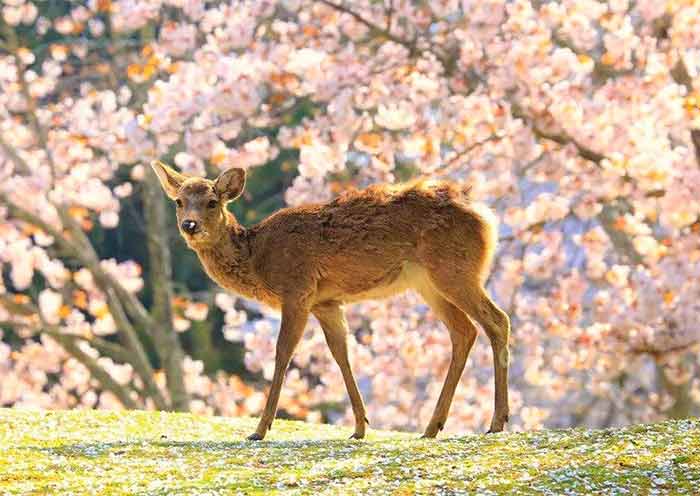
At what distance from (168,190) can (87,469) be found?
2711mm

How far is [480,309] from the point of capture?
8359 mm

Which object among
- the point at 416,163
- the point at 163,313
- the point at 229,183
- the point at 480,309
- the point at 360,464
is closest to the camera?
the point at 360,464

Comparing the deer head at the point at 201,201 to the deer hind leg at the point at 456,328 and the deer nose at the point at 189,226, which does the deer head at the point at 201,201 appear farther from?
the deer hind leg at the point at 456,328

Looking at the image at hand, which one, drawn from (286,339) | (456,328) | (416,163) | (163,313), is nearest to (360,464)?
(286,339)

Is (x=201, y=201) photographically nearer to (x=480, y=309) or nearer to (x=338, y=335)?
(x=338, y=335)

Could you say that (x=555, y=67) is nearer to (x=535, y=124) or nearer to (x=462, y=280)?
(x=535, y=124)

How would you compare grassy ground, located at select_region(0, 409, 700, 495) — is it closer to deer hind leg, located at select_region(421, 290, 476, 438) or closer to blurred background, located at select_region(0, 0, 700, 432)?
deer hind leg, located at select_region(421, 290, 476, 438)

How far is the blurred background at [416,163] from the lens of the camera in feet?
46.4

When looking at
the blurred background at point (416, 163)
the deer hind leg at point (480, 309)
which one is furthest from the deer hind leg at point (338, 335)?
the blurred background at point (416, 163)

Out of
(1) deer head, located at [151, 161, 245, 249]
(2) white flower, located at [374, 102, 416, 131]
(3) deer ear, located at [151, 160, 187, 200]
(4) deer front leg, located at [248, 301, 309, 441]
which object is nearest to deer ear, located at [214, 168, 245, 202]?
(1) deer head, located at [151, 161, 245, 249]

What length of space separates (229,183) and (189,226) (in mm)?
557

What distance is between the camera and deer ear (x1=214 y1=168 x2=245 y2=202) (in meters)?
8.78

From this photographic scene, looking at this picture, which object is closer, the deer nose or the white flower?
the deer nose

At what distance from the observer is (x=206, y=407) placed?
1945 cm
